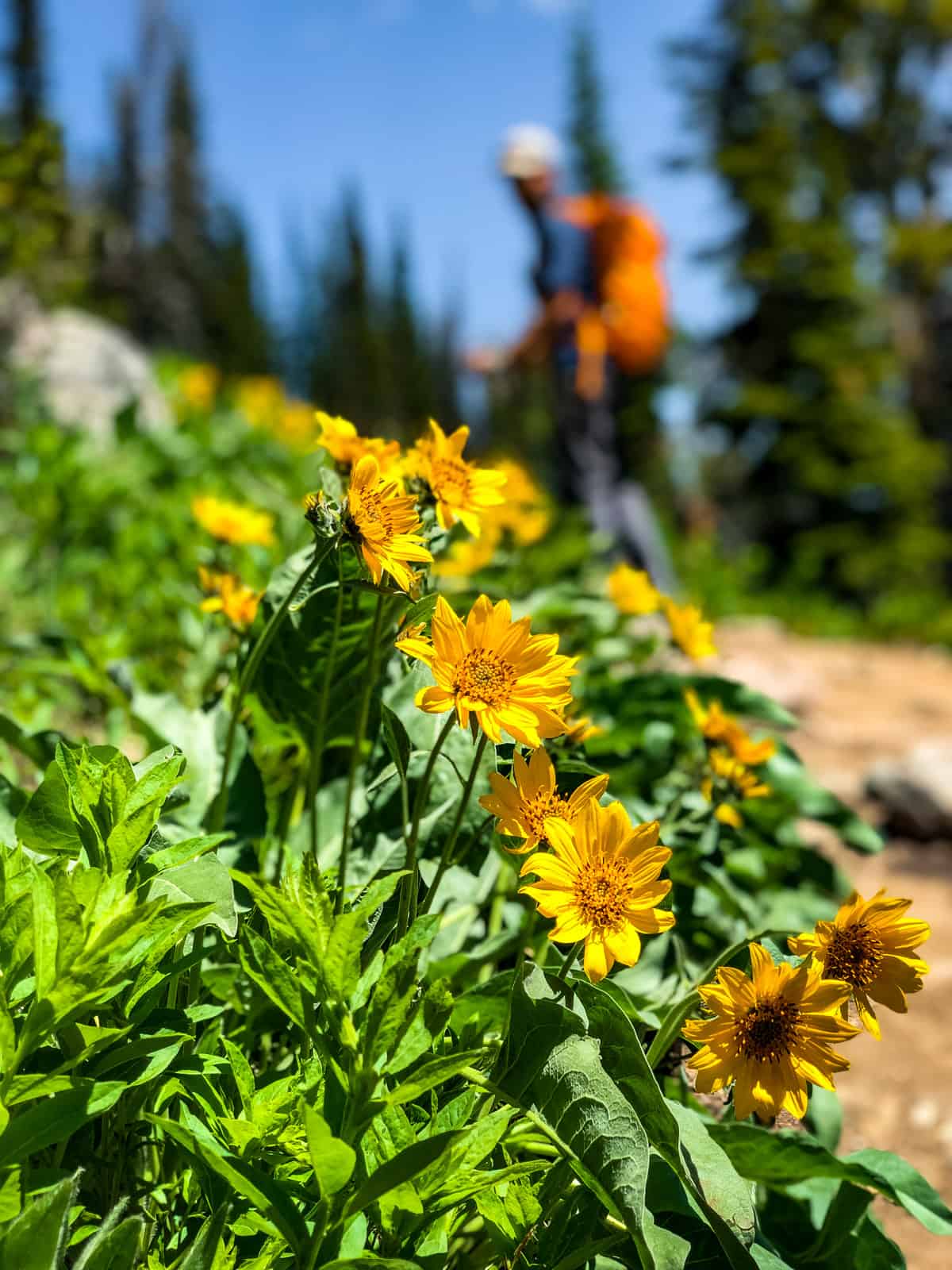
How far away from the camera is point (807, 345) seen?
12359 mm

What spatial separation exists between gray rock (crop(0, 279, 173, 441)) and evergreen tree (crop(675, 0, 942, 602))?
24.6ft

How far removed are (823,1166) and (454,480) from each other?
77 cm

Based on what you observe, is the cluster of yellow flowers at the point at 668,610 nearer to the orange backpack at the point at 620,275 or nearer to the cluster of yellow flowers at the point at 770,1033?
the cluster of yellow flowers at the point at 770,1033

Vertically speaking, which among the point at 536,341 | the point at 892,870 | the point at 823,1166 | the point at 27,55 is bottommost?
the point at 892,870

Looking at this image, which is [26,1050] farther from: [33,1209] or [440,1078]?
[440,1078]

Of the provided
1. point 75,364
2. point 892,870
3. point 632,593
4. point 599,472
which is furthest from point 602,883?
point 75,364

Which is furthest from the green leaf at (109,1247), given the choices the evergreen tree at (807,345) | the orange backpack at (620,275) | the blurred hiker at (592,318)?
the evergreen tree at (807,345)

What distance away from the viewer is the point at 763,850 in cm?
173

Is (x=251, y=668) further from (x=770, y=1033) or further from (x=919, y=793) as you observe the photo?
(x=919, y=793)

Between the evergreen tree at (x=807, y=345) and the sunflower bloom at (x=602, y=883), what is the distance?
1117 centimetres

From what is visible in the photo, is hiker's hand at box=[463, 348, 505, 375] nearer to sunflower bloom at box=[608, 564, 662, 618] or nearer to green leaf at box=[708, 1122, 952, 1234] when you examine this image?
sunflower bloom at box=[608, 564, 662, 618]

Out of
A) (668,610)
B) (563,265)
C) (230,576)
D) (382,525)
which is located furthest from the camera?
(563,265)

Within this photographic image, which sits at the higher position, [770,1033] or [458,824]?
[458,824]

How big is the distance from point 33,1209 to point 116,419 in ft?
10.1
